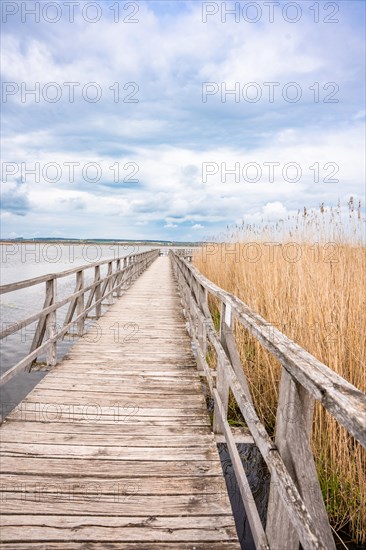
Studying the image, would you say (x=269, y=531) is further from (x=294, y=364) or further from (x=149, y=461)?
(x=149, y=461)

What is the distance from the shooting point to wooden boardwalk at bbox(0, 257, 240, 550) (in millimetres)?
1812

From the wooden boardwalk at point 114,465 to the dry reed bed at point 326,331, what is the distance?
70 centimetres

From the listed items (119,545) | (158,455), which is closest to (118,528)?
(119,545)

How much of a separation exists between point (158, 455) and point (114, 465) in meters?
0.31

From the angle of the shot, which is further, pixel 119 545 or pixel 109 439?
pixel 109 439

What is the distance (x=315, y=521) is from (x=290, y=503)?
0.08 m

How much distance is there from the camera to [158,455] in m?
2.50

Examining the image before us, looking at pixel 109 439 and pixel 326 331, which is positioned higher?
pixel 326 331

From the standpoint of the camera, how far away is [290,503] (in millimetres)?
1135

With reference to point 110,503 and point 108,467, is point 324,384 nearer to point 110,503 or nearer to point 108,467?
point 110,503

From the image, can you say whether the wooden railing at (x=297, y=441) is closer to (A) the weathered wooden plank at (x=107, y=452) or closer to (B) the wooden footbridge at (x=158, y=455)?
(B) the wooden footbridge at (x=158, y=455)

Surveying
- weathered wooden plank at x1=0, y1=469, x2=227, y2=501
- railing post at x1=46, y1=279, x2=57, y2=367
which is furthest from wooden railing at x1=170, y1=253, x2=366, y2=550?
railing post at x1=46, y1=279, x2=57, y2=367

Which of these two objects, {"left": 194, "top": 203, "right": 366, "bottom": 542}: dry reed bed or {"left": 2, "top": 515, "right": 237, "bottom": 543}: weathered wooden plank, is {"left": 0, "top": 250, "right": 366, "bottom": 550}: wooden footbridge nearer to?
{"left": 2, "top": 515, "right": 237, "bottom": 543}: weathered wooden plank

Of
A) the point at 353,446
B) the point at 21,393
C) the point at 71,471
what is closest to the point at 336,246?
the point at 353,446
